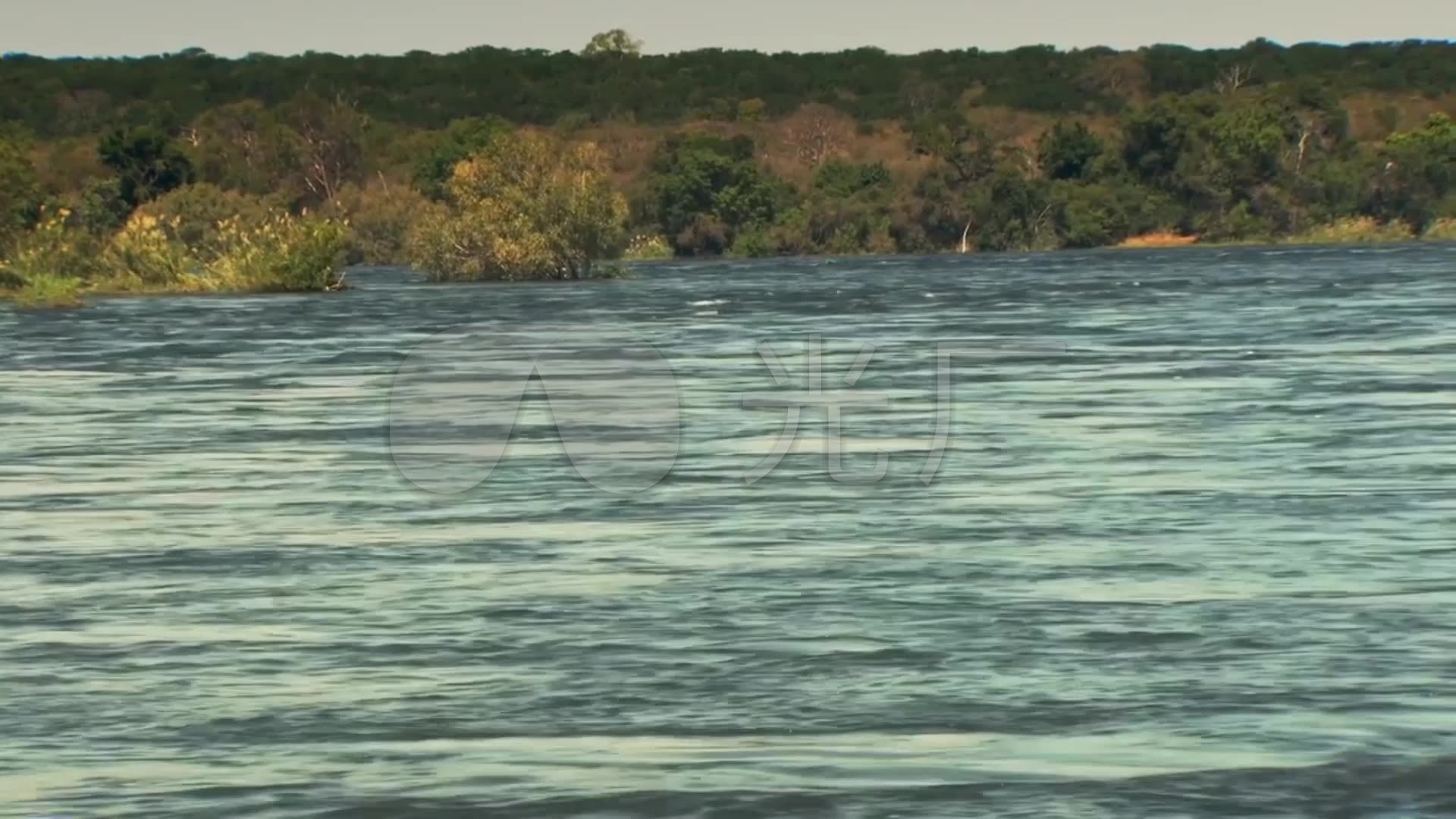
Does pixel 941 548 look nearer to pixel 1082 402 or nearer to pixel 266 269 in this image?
pixel 1082 402

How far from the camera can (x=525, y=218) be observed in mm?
80312

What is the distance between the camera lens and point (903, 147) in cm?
A: 14225

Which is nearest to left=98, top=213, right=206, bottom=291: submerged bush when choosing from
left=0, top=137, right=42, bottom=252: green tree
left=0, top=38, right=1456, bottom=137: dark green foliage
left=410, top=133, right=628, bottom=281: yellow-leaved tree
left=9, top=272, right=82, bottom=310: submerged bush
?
left=0, top=137, right=42, bottom=252: green tree

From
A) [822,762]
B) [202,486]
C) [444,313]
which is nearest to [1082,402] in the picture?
[202,486]

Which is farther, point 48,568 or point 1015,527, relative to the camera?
point 1015,527

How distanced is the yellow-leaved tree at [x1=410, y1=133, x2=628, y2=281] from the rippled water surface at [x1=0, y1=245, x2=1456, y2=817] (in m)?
44.6

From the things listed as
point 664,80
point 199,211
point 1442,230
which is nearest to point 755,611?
point 199,211

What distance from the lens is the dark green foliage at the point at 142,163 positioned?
105125 millimetres

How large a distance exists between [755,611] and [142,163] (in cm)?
9212

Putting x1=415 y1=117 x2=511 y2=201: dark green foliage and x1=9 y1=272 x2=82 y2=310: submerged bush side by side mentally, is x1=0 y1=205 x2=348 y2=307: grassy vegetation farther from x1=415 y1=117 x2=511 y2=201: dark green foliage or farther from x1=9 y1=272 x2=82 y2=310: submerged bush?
x1=415 y1=117 x2=511 y2=201: dark green foliage

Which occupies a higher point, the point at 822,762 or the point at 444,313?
the point at 822,762

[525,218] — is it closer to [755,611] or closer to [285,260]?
[285,260]

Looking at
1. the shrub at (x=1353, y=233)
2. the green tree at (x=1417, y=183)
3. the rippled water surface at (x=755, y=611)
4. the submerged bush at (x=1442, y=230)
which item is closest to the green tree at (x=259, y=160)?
the shrub at (x=1353, y=233)

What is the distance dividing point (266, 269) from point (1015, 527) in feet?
187
